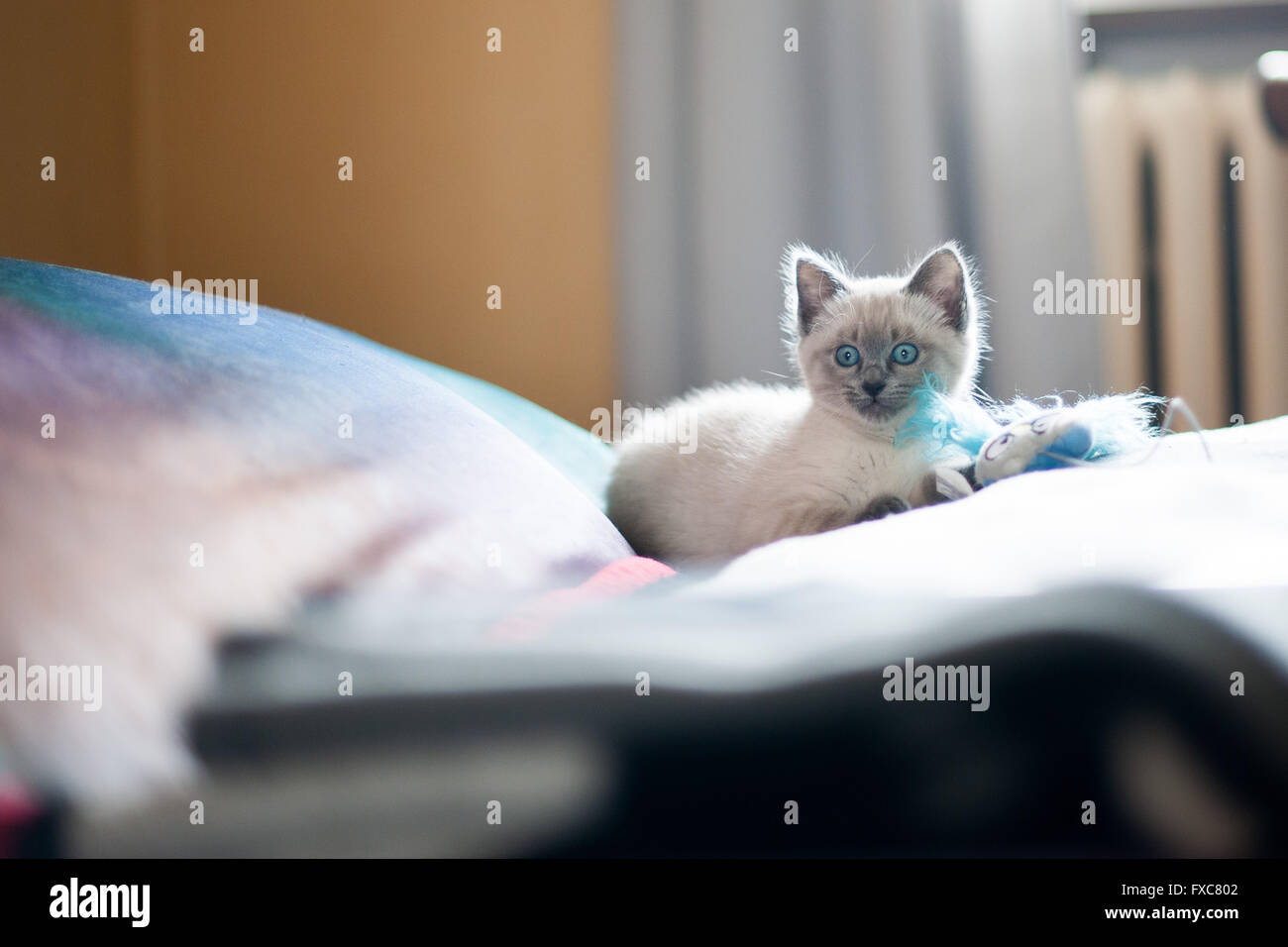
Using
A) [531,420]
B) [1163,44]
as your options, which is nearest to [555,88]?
[531,420]

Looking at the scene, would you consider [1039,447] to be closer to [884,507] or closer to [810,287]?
[884,507]

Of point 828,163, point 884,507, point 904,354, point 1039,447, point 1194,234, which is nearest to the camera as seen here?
point 1039,447

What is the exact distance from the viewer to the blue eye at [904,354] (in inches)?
46.7

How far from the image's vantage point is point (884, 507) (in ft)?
3.45

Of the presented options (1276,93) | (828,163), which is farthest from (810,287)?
(828,163)

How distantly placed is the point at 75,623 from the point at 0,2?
215 centimetres

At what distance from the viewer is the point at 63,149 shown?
7.39ft

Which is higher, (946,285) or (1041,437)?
(946,285)

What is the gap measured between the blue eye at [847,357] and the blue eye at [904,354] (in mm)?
46

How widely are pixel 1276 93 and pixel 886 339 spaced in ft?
3.46

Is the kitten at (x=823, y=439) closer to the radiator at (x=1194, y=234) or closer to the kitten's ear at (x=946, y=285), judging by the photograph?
the kitten's ear at (x=946, y=285)

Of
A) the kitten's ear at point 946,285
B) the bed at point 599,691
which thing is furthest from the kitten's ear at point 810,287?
the bed at point 599,691

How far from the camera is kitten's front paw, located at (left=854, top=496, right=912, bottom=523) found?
41.1 inches

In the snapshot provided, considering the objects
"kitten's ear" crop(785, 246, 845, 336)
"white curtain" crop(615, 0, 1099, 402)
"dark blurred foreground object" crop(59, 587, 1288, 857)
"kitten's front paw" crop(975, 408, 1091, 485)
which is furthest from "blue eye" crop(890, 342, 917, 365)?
"white curtain" crop(615, 0, 1099, 402)
